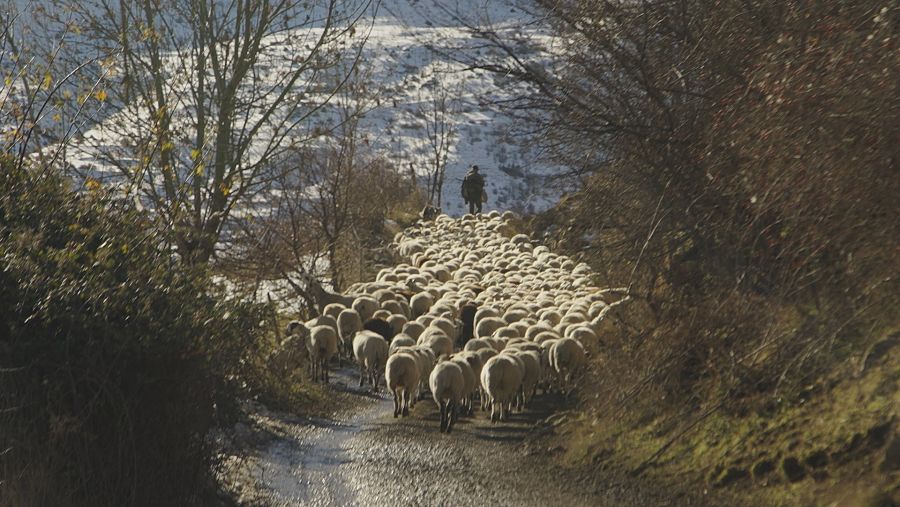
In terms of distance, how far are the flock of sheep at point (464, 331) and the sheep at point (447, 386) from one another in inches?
0.6

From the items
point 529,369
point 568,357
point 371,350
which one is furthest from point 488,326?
point 529,369

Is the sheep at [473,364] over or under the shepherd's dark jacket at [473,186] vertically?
under

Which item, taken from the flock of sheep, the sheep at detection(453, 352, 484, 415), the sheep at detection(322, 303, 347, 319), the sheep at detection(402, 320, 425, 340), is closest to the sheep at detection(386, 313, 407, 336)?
the flock of sheep

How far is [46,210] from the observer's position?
24.2ft

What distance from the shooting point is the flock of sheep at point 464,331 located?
13.7 metres

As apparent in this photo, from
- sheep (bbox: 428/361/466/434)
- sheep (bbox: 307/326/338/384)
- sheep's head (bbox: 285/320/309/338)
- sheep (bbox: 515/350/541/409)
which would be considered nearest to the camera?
sheep (bbox: 428/361/466/434)

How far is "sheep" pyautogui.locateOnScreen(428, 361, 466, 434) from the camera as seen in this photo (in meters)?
13.0

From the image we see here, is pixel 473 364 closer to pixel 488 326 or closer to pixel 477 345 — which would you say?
pixel 477 345

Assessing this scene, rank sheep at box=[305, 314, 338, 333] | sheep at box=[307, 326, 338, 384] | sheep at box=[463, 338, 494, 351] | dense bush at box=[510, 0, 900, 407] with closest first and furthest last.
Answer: dense bush at box=[510, 0, 900, 407] → sheep at box=[463, 338, 494, 351] → sheep at box=[307, 326, 338, 384] → sheep at box=[305, 314, 338, 333]

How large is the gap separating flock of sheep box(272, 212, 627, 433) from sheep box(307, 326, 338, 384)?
1cm

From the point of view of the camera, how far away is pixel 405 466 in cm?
1119

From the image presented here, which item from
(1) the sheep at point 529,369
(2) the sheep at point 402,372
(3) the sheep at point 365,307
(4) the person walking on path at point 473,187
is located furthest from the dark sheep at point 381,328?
(4) the person walking on path at point 473,187

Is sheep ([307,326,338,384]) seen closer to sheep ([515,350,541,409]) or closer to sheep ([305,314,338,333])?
sheep ([305,314,338,333])

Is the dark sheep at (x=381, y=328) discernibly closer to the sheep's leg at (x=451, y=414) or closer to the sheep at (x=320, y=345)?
the sheep at (x=320, y=345)
